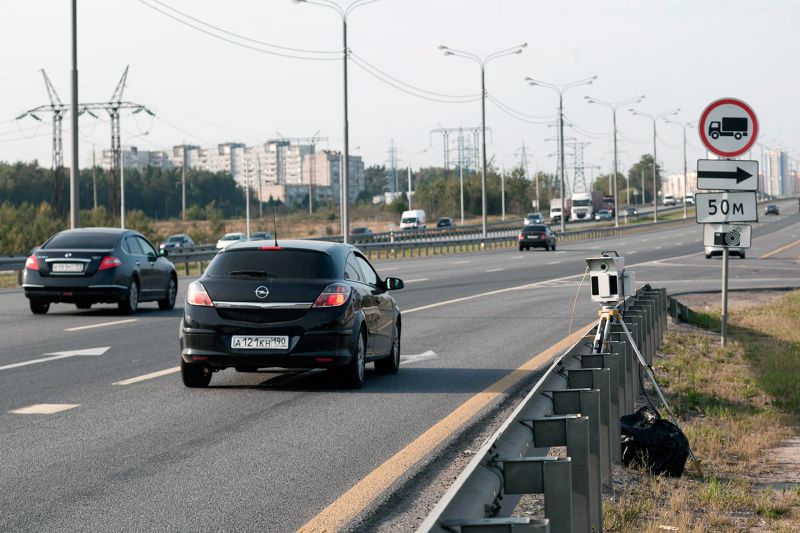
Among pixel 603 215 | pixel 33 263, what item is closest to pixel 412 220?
pixel 603 215

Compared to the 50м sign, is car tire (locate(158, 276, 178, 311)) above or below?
below

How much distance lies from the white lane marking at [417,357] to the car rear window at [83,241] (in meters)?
8.38

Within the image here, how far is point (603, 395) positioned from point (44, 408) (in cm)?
525

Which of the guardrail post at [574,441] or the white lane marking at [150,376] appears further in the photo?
the white lane marking at [150,376]

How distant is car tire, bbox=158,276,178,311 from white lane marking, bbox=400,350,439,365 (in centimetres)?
930

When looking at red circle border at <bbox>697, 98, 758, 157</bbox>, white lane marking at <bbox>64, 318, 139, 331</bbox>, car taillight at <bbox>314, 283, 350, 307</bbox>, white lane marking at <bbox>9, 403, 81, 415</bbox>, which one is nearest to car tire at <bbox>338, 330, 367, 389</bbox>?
car taillight at <bbox>314, 283, 350, 307</bbox>

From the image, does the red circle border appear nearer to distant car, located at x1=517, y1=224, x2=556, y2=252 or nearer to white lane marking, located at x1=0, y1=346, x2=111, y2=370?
white lane marking, located at x1=0, y1=346, x2=111, y2=370

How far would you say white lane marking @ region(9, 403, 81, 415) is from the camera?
10.7 meters

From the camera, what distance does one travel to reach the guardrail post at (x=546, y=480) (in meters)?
4.75

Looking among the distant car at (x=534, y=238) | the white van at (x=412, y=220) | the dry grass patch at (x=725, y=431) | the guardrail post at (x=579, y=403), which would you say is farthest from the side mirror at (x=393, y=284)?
the white van at (x=412, y=220)

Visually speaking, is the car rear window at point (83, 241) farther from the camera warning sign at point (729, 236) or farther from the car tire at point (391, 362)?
the camera warning sign at point (729, 236)

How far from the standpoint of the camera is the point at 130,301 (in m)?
22.7

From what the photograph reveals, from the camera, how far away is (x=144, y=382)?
12.9 m

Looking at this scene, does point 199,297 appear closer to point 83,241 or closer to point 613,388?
point 613,388
